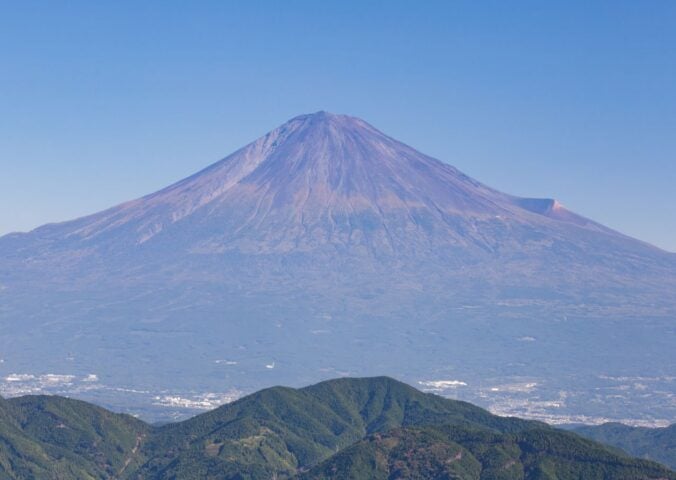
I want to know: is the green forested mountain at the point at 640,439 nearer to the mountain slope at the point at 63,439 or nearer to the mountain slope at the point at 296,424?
the mountain slope at the point at 296,424

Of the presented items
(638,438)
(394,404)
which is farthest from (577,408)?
(394,404)

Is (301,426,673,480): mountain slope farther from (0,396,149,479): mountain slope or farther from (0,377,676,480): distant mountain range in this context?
(0,396,149,479): mountain slope

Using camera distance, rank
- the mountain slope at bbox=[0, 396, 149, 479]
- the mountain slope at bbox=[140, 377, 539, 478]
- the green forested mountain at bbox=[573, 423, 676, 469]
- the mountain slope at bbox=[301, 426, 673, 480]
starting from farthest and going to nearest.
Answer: the green forested mountain at bbox=[573, 423, 676, 469] < the mountain slope at bbox=[140, 377, 539, 478] < the mountain slope at bbox=[0, 396, 149, 479] < the mountain slope at bbox=[301, 426, 673, 480]

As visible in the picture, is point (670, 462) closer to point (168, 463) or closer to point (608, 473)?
point (608, 473)

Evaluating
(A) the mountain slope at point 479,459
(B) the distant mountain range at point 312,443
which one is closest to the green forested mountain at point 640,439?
(B) the distant mountain range at point 312,443

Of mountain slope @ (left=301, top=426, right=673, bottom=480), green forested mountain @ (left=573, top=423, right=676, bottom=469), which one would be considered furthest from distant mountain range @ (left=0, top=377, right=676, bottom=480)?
green forested mountain @ (left=573, top=423, right=676, bottom=469)

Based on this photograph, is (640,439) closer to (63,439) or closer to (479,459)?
(479,459)
